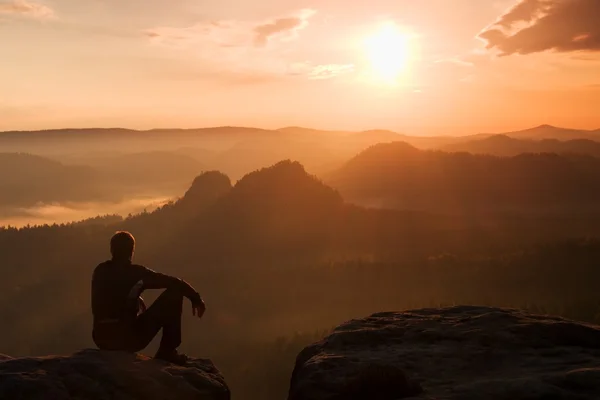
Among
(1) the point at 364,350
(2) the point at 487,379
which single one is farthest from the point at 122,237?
(2) the point at 487,379

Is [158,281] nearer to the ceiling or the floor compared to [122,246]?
nearer to the floor

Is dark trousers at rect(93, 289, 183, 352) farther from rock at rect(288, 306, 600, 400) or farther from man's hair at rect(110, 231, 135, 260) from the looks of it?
rock at rect(288, 306, 600, 400)

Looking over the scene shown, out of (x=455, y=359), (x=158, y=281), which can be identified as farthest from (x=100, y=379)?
(x=455, y=359)

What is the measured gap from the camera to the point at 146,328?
10.9 meters

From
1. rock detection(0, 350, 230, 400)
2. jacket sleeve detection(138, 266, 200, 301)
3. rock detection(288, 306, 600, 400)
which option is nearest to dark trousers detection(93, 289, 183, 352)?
jacket sleeve detection(138, 266, 200, 301)

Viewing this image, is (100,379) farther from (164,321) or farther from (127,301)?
(164,321)

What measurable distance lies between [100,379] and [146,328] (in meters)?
1.61

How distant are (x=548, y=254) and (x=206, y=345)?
4171 inches

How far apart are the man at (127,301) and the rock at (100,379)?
440 millimetres

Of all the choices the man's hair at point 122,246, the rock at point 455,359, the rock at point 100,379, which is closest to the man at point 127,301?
the man's hair at point 122,246

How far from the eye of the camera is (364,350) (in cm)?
1177

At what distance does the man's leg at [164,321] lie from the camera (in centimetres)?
1091

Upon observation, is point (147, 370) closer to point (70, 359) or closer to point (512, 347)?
point (70, 359)

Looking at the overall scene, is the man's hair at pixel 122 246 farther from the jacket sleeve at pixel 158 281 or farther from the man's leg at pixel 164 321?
the man's leg at pixel 164 321
